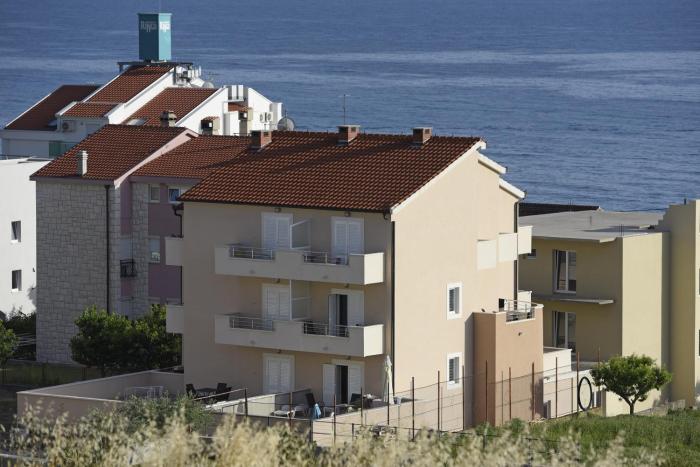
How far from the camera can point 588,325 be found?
56500 millimetres

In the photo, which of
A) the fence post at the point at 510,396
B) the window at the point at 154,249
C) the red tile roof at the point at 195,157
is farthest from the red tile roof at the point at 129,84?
the fence post at the point at 510,396

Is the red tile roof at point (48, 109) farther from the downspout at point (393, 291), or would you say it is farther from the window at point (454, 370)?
the downspout at point (393, 291)

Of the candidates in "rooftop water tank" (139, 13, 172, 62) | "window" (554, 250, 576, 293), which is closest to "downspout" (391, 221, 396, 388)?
"window" (554, 250, 576, 293)

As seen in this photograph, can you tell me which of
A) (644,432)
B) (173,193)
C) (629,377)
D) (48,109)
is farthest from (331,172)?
(48,109)

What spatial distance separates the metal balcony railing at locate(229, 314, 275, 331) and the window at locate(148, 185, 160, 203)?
12.5 m

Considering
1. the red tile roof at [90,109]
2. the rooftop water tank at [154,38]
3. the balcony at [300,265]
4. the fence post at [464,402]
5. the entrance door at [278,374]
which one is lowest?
the fence post at [464,402]

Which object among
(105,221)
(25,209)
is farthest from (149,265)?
(25,209)

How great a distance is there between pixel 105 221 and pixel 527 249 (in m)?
14.3

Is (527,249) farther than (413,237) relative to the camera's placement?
Yes

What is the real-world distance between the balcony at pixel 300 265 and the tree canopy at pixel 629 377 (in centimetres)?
821

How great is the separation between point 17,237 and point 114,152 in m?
12.1

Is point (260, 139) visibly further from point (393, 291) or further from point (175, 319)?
point (393, 291)

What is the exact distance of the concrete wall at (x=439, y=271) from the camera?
47.2 metres

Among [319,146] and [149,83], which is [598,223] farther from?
[149,83]
